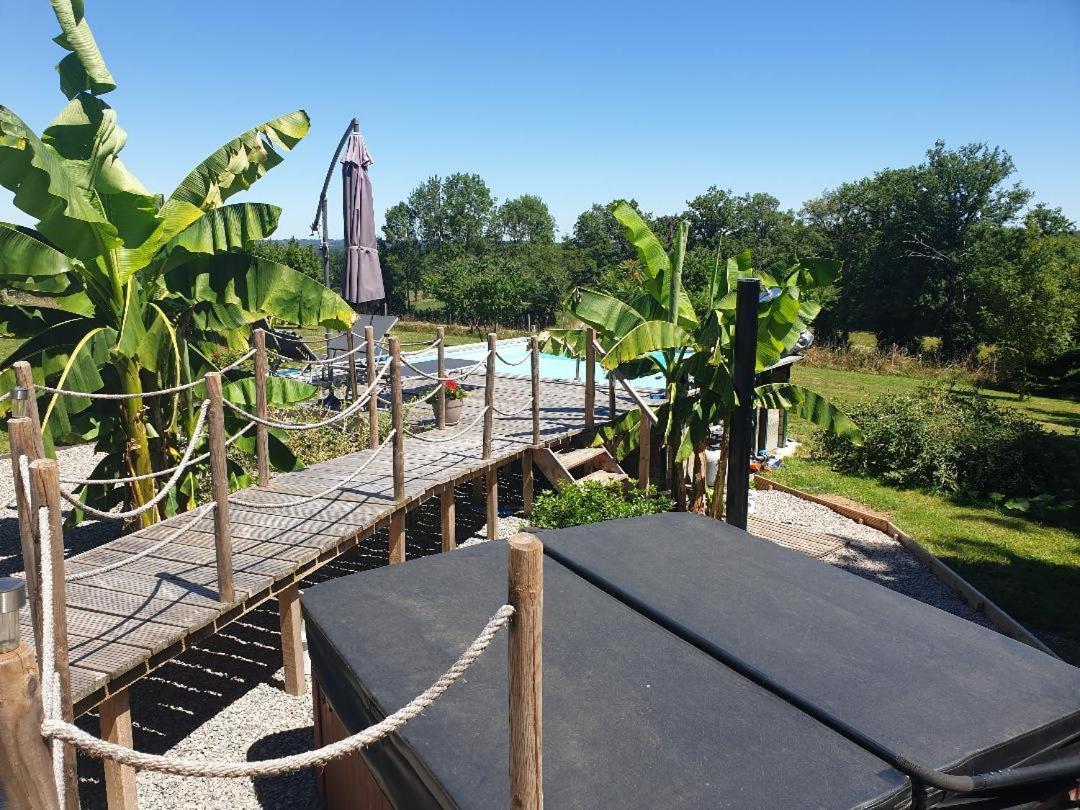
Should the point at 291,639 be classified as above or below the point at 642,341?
below

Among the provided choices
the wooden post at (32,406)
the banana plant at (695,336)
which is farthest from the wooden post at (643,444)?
the wooden post at (32,406)

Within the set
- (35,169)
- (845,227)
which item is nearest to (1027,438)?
(35,169)

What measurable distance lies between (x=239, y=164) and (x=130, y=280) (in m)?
1.51

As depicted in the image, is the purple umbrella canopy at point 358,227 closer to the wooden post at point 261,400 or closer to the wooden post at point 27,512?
the wooden post at point 261,400

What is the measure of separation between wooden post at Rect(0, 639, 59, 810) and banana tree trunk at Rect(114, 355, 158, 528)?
5710mm

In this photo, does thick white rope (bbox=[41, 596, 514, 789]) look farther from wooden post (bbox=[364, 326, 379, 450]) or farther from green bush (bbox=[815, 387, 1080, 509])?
green bush (bbox=[815, 387, 1080, 509])

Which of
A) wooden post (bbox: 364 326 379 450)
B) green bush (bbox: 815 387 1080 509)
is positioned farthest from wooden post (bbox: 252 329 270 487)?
green bush (bbox: 815 387 1080 509)

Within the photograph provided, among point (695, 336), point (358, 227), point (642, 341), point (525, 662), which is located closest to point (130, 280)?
point (642, 341)

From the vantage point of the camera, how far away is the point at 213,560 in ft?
19.4

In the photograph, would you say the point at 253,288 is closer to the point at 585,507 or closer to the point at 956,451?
the point at 585,507

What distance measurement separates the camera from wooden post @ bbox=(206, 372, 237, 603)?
505 centimetres

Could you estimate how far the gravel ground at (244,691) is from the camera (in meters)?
5.01

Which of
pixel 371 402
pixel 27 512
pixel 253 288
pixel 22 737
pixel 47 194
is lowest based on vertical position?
pixel 371 402

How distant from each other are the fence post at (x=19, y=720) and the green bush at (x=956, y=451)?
12.2 metres
